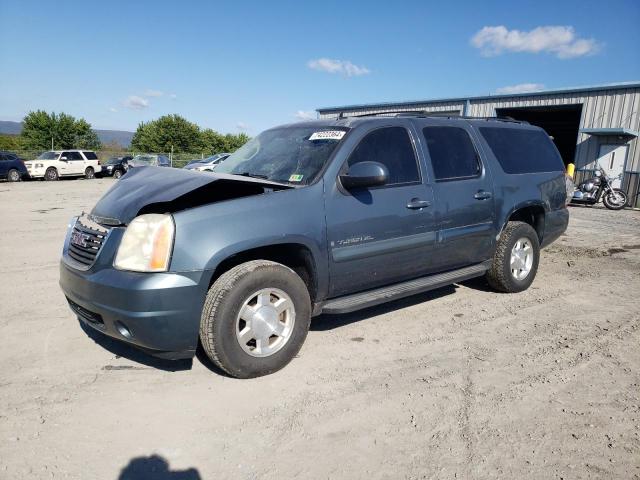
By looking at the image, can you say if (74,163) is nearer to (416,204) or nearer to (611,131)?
(611,131)

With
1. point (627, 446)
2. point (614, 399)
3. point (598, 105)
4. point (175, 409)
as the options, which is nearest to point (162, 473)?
point (175, 409)

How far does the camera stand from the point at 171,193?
3.12 meters

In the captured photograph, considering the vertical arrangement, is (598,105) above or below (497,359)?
above

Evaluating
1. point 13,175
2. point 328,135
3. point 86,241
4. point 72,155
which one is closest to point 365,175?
point 328,135

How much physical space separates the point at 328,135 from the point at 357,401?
2.16m

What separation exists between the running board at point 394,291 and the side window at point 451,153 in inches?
37.2

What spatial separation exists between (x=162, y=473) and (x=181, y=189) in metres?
1.72

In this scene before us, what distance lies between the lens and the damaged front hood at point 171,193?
311 cm

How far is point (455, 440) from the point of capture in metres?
2.60

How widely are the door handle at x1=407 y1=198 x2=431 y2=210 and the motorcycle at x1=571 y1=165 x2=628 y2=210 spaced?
14.6 meters

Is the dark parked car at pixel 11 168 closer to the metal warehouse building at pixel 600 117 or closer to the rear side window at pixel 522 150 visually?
the metal warehouse building at pixel 600 117

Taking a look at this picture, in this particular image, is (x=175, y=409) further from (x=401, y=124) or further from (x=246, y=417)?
(x=401, y=124)

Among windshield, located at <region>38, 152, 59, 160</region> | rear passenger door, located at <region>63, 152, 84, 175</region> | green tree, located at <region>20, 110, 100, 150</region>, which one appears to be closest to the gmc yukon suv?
rear passenger door, located at <region>63, 152, 84, 175</region>

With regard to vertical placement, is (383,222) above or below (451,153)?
below
